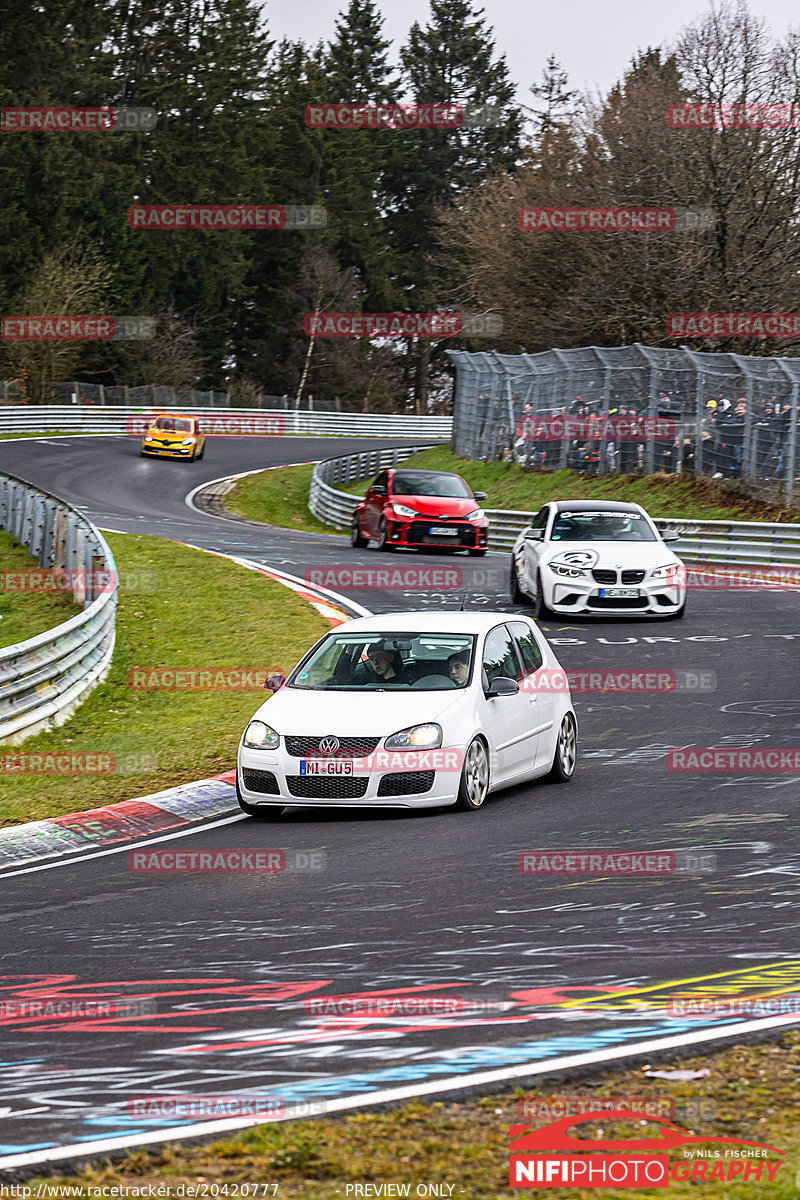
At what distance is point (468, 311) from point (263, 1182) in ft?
172

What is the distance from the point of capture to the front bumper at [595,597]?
19.8 m

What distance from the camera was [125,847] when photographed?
10.1 meters

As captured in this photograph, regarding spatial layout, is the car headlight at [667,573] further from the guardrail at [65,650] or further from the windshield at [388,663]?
the windshield at [388,663]

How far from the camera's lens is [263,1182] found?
13.4ft

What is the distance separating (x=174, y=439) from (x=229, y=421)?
1662cm

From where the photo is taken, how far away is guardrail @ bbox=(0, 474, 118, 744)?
14.0 metres

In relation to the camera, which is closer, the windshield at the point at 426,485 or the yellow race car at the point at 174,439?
the windshield at the point at 426,485
